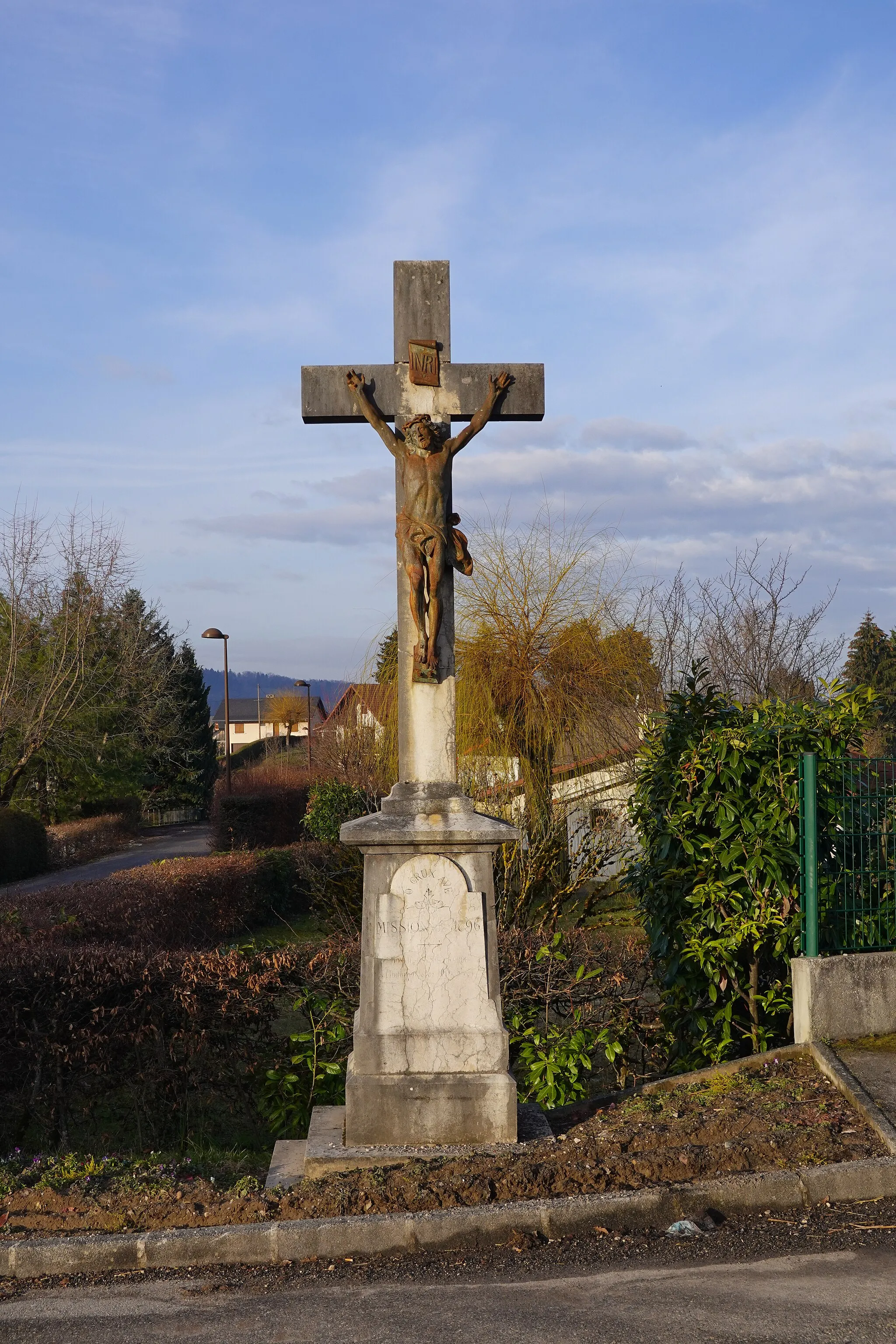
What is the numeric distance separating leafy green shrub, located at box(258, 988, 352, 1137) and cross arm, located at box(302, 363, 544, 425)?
11.3 ft

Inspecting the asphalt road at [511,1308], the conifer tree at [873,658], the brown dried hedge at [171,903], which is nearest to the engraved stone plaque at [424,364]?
the asphalt road at [511,1308]

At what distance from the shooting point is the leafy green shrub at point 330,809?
21016 millimetres

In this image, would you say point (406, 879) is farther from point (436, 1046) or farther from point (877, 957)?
point (877, 957)

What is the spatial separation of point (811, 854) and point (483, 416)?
317 cm

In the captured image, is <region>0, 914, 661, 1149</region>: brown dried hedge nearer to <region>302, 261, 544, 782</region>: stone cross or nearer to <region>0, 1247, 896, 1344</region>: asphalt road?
<region>302, 261, 544, 782</region>: stone cross

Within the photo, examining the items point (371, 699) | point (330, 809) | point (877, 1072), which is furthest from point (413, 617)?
point (330, 809)

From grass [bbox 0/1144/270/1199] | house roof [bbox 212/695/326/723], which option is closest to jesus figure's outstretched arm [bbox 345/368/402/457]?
grass [bbox 0/1144/270/1199]

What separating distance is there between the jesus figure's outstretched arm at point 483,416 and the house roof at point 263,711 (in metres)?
60.5

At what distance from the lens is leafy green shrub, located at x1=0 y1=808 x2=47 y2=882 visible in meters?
25.9

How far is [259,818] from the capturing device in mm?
27359

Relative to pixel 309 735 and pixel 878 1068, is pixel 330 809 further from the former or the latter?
pixel 878 1068

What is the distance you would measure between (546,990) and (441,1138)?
75.6 inches

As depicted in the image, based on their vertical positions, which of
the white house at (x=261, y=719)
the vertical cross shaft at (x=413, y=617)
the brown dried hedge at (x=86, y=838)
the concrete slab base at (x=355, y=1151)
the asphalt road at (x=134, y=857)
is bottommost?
the asphalt road at (x=134, y=857)

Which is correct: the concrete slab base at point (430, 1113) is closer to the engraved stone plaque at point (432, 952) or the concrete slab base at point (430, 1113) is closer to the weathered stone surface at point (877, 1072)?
the engraved stone plaque at point (432, 952)
